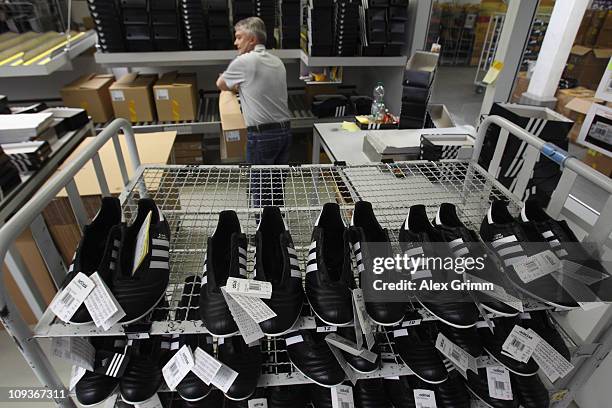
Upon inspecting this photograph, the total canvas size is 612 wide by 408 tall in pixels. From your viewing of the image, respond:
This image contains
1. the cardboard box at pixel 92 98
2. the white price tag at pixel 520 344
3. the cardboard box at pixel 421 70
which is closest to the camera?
the white price tag at pixel 520 344

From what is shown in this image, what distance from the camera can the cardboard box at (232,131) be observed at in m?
2.57

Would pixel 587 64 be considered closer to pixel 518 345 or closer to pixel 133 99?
pixel 518 345

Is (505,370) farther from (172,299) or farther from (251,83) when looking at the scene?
(251,83)

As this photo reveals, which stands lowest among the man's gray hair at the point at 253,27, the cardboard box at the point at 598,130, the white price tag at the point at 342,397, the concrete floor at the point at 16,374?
the concrete floor at the point at 16,374

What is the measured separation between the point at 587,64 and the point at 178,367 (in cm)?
220

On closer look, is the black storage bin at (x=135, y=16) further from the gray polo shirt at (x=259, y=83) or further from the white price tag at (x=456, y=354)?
the white price tag at (x=456, y=354)

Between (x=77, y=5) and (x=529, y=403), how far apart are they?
447 cm

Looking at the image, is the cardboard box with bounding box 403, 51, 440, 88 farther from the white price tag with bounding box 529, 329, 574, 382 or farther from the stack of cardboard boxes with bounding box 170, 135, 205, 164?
the stack of cardboard boxes with bounding box 170, 135, 205, 164

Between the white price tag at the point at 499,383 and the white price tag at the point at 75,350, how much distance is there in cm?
110

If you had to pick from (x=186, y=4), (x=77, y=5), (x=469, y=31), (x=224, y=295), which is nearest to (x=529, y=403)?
(x=224, y=295)

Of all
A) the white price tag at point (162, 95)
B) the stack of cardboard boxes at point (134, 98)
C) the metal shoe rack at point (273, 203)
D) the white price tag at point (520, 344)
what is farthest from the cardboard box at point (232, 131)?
the white price tag at point (520, 344)

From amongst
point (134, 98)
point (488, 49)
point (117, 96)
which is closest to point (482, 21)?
point (488, 49)

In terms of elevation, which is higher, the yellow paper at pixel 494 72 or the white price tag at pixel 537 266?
the yellow paper at pixel 494 72

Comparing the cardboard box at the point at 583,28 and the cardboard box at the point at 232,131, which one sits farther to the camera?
the cardboard box at the point at 232,131
